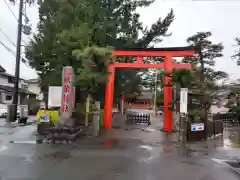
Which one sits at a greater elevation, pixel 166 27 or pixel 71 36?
pixel 166 27

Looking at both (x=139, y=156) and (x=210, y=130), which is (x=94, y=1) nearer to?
(x=210, y=130)

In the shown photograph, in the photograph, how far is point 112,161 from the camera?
897 centimetres

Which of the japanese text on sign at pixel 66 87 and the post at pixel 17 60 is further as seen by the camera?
the post at pixel 17 60

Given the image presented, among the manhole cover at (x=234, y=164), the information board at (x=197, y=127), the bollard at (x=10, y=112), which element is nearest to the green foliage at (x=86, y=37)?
the bollard at (x=10, y=112)

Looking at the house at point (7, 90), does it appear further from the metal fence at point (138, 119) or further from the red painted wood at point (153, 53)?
the red painted wood at point (153, 53)

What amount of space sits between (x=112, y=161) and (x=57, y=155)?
199 cm

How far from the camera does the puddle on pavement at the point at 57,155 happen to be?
9.24 m

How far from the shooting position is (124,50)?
63.7 feet

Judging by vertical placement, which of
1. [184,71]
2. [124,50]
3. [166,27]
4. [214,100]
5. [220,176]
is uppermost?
[166,27]

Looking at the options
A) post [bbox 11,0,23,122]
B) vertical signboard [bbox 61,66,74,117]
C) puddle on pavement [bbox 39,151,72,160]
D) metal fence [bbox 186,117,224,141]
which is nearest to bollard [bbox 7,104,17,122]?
post [bbox 11,0,23,122]

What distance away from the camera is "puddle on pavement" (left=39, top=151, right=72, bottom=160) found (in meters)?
9.24

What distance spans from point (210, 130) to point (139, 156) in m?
7.27

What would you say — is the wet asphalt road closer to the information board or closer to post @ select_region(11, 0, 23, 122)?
the information board

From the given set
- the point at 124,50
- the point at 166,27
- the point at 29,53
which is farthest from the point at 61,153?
the point at 166,27
